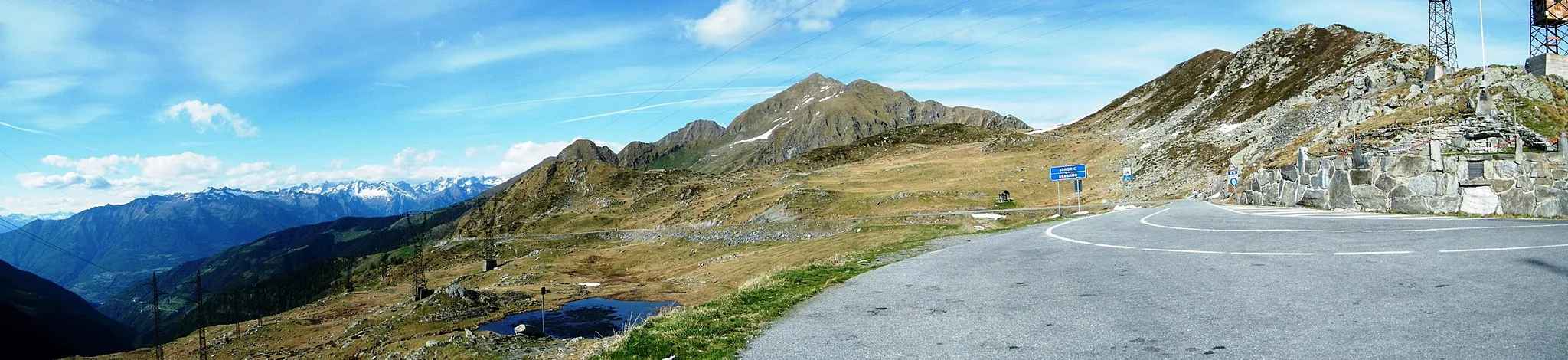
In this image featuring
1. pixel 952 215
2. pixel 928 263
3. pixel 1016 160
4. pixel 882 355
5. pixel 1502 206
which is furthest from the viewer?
pixel 1016 160

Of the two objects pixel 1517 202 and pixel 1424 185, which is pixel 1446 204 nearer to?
pixel 1424 185

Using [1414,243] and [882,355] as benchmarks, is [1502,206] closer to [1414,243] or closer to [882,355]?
[1414,243]

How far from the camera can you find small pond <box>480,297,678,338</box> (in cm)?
4559

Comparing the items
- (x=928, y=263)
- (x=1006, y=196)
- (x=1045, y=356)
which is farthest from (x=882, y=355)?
(x=1006, y=196)

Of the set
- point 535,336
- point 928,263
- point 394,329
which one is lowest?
point 394,329

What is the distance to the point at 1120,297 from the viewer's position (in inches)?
380

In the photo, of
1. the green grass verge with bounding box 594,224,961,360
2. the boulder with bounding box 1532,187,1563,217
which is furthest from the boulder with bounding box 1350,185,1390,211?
the green grass verge with bounding box 594,224,961,360

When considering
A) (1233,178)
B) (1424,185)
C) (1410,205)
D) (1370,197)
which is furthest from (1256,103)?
(1424,185)

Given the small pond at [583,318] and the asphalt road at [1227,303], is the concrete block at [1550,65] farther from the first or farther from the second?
the small pond at [583,318]

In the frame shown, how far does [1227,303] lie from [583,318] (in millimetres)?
47203

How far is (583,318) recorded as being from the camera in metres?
50.5

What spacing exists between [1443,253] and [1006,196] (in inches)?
2336

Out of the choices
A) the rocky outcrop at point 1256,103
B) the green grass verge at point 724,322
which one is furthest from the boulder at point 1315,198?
the green grass verge at point 724,322

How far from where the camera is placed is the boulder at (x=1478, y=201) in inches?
806
